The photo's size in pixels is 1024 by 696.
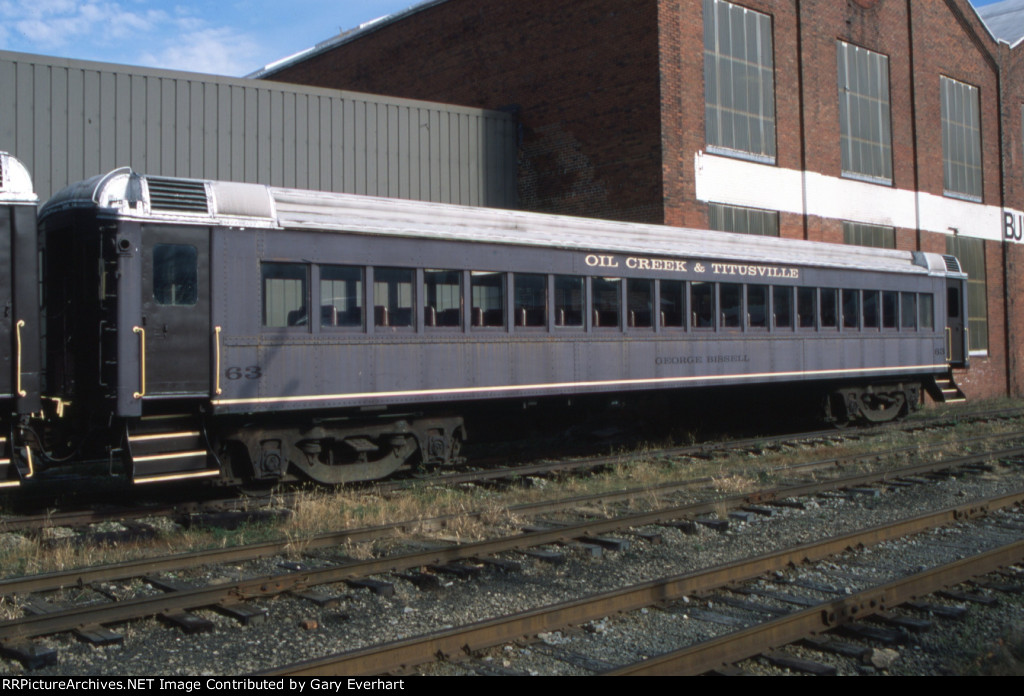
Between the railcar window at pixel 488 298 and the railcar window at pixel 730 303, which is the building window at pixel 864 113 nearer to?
the railcar window at pixel 730 303

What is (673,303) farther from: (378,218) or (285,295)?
(285,295)

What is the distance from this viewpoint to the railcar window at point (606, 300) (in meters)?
Answer: 12.9

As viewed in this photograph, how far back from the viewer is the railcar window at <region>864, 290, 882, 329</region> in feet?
56.2

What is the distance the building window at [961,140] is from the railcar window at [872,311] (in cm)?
1314

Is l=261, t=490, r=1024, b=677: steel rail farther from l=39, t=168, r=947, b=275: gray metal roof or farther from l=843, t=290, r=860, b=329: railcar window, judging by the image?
l=843, t=290, r=860, b=329: railcar window

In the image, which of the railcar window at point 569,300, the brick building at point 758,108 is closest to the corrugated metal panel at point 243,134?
the brick building at point 758,108

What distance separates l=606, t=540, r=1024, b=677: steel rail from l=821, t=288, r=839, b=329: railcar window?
9145mm

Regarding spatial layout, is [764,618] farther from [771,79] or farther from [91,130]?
[771,79]

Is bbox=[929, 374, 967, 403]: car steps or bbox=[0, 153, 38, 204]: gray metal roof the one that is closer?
bbox=[0, 153, 38, 204]: gray metal roof

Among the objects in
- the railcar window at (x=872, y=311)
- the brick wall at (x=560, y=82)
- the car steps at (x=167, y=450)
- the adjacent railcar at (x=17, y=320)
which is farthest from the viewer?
the brick wall at (x=560, y=82)

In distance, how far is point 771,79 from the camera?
74.7ft

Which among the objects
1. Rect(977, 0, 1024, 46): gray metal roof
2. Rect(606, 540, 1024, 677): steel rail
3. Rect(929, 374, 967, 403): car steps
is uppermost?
Rect(977, 0, 1024, 46): gray metal roof

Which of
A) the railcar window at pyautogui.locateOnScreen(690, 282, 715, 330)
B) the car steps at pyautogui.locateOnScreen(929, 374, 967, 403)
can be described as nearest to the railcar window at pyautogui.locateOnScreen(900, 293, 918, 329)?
the car steps at pyautogui.locateOnScreen(929, 374, 967, 403)

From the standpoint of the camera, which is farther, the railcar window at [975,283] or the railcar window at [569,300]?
the railcar window at [975,283]
